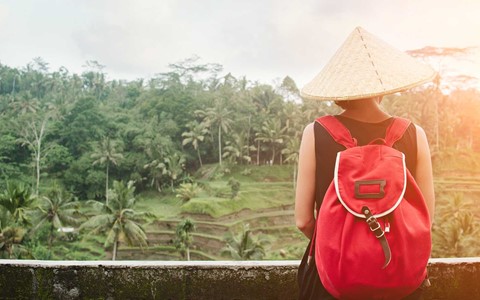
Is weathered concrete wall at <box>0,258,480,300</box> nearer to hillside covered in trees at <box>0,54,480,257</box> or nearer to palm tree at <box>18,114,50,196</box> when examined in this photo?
hillside covered in trees at <box>0,54,480,257</box>

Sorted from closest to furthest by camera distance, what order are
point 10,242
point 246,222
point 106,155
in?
point 10,242 → point 246,222 → point 106,155

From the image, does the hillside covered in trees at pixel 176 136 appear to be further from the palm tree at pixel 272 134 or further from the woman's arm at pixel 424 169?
the woman's arm at pixel 424 169

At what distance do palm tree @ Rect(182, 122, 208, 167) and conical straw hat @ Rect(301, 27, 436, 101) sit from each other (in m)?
34.9

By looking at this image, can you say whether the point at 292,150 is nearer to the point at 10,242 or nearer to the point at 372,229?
the point at 10,242

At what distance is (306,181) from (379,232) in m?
0.21

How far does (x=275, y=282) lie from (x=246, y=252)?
61.7 ft

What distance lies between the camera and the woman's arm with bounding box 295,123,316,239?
0.98 m

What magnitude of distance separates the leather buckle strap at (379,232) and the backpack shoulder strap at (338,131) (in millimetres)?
161

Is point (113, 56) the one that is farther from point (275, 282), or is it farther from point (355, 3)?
A: point (275, 282)

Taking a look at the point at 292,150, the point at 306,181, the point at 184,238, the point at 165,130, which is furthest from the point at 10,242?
the point at 306,181

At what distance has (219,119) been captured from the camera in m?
37.2

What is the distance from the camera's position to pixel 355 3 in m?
41.1

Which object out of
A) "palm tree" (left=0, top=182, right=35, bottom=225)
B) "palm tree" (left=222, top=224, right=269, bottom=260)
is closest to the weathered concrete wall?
"palm tree" (left=222, top=224, right=269, bottom=260)

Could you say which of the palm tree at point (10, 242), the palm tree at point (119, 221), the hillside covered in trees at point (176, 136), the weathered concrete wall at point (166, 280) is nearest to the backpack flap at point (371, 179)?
the weathered concrete wall at point (166, 280)
